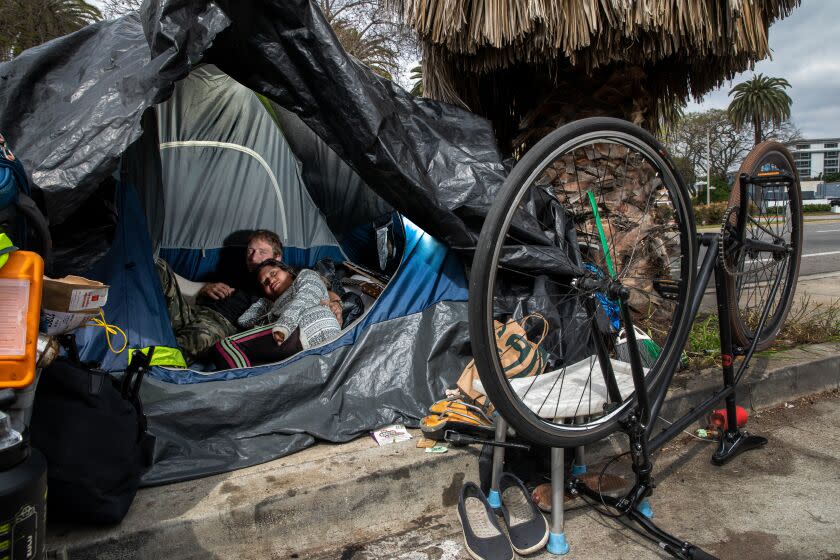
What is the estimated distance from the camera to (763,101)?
38.2 meters

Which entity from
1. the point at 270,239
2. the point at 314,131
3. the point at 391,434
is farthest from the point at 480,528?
the point at 270,239

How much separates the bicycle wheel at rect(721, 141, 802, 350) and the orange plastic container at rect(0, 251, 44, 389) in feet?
7.84

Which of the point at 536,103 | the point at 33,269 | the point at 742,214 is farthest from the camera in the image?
the point at 536,103

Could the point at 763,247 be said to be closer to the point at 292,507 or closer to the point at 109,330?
the point at 292,507

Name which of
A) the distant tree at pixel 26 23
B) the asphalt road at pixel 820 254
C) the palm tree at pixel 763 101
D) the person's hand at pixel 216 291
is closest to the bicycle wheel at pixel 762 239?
the person's hand at pixel 216 291

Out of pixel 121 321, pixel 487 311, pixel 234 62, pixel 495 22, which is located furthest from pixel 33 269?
pixel 495 22

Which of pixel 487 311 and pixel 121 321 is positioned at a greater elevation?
pixel 487 311

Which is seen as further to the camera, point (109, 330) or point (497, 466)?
point (109, 330)

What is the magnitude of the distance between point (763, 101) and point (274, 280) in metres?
43.2

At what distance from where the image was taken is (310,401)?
2.71 metres

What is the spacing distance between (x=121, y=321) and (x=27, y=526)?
1688 millimetres

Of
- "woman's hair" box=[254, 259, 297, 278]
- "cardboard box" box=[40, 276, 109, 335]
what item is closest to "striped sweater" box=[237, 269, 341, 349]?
"woman's hair" box=[254, 259, 297, 278]

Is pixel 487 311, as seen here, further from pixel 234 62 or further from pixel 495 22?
pixel 495 22

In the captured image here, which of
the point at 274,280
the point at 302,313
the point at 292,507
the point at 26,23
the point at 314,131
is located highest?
the point at 26,23
